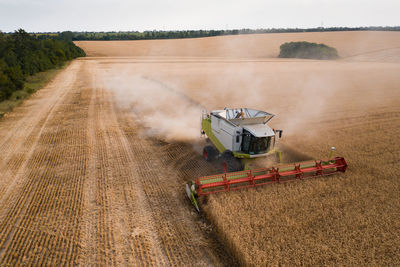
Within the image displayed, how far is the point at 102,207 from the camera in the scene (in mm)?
8914

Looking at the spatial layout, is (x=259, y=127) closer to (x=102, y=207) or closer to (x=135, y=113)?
(x=102, y=207)

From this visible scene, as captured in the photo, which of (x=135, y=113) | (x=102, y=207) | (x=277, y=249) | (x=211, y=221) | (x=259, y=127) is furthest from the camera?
(x=135, y=113)

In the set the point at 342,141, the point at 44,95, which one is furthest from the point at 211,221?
the point at 44,95

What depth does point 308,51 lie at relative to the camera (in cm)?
7069

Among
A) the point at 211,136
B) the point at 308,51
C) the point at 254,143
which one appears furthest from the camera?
the point at 308,51

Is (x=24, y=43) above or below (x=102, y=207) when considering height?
above

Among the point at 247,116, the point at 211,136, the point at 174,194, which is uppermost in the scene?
the point at 247,116

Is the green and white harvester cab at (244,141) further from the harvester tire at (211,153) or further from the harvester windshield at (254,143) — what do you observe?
the harvester tire at (211,153)

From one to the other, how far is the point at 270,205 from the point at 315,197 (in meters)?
1.77

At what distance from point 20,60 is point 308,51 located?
65.3 m

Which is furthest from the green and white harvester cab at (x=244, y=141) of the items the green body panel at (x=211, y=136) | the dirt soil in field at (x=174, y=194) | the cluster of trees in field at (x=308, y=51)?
the cluster of trees in field at (x=308, y=51)

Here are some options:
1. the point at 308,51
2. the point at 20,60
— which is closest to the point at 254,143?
the point at 20,60

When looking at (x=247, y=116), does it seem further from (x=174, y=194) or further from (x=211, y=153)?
(x=174, y=194)

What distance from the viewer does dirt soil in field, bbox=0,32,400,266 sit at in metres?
7.00
